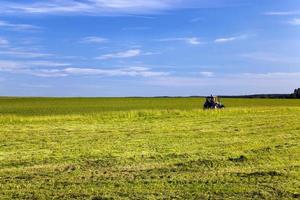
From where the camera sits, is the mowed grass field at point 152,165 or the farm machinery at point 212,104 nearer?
the mowed grass field at point 152,165

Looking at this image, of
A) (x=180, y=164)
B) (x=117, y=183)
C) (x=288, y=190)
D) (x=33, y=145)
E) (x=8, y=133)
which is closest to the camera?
(x=288, y=190)

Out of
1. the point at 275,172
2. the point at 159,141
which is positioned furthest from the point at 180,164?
the point at 159,141

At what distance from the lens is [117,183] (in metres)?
10.1

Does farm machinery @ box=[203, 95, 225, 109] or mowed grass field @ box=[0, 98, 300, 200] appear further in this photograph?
farm machinery @ box=[203, 95, 225, 109]

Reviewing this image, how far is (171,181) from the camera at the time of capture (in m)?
10.2

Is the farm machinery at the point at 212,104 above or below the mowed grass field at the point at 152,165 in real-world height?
above

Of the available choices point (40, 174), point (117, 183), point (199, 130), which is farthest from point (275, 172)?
point (199, 130)

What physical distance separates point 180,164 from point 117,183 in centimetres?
285

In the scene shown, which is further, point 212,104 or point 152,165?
point 212,104

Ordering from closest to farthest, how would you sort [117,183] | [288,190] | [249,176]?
[288,190]
[117,183]
[249,176]

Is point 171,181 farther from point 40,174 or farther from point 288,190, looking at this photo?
point 40,174

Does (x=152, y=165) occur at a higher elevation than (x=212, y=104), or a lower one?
lower

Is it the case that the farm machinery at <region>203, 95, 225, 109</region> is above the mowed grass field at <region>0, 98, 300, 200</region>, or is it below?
above

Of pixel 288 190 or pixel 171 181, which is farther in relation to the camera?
pixel 171 181
